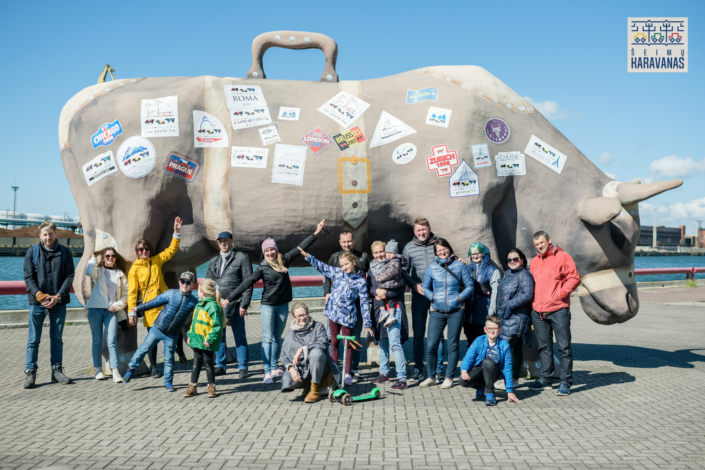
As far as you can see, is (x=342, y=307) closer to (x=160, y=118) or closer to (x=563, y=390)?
(x=563, y=390)

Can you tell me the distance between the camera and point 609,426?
4484 millimetres

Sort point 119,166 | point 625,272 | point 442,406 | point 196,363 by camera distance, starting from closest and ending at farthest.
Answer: point 442,406, point 196,363, point 119,166, point 625,272

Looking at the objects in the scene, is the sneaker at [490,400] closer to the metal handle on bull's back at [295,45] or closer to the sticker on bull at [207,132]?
the sticker on bull at [207,132]

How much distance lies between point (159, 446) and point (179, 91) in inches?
166

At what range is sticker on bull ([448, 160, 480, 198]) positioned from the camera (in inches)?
246

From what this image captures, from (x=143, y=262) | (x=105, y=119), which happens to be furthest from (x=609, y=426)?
(x=105, y=119)

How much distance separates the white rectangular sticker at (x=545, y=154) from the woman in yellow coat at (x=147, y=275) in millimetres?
4494

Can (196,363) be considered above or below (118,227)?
below

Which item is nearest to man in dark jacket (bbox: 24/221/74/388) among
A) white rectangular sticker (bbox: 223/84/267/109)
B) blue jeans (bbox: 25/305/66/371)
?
blue jeans (bbox: 25/305/66/371)

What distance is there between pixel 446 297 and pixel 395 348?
82 centimetres

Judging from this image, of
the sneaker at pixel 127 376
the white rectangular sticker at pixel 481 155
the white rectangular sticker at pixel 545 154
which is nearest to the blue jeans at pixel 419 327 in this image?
the white rectangular sticker at pixel 481 155

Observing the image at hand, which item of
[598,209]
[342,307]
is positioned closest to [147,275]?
[342,307]

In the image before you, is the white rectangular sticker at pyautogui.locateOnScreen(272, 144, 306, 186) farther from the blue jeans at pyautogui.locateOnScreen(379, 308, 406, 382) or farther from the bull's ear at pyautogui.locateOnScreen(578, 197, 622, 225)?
the bull's ear at pyautogui.locateOnScreen(578, 197, 622, 225)

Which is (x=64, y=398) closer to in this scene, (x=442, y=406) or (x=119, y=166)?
(x=119, y=166)
